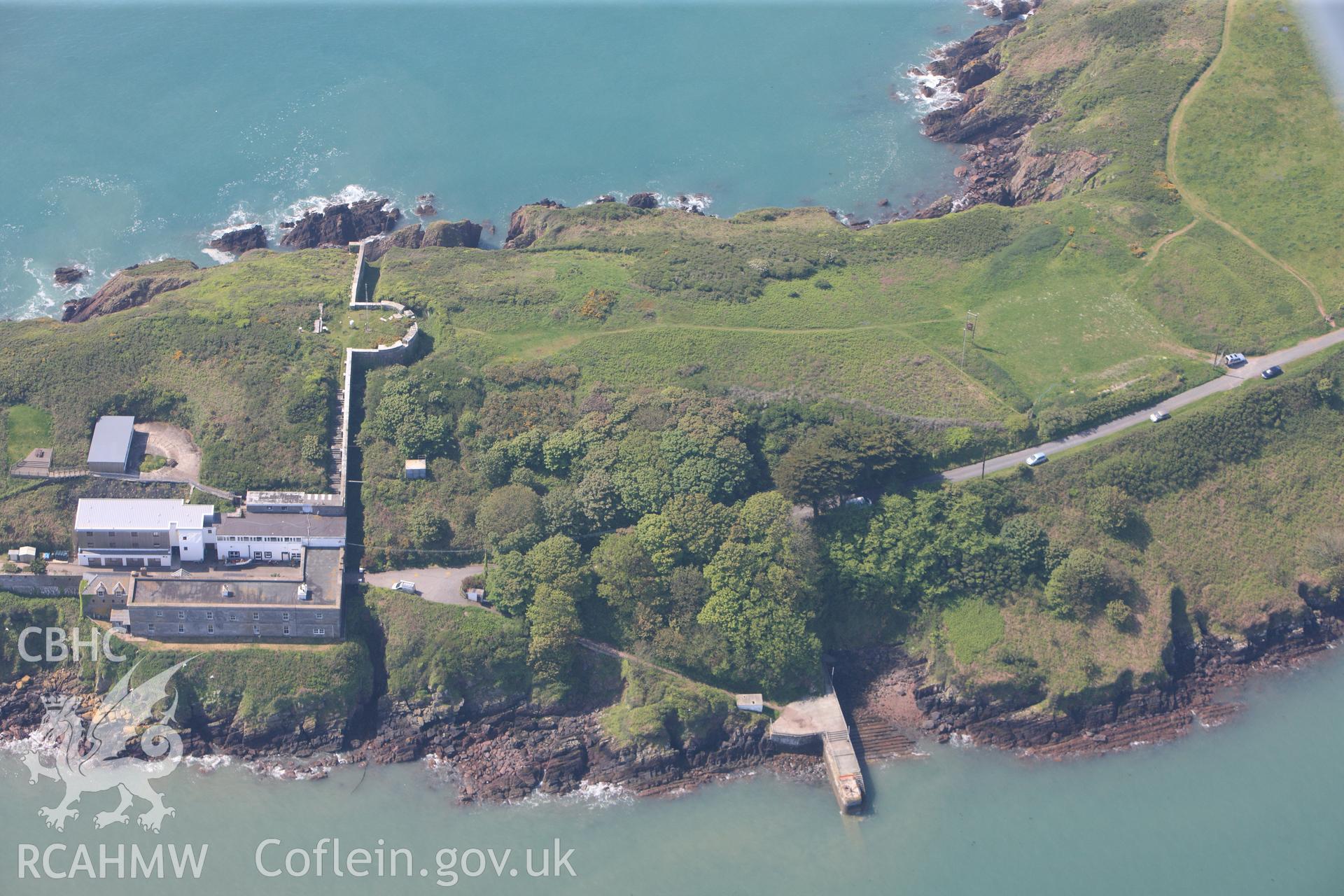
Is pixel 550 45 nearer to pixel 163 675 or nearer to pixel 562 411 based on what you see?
pixel 562 411

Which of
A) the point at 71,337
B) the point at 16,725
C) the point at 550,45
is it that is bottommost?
the point at 16,725

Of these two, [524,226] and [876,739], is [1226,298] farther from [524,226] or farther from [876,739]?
[524,226]

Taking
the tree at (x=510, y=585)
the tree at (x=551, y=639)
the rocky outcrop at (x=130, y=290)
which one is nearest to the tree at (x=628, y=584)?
the tree at (x=551, y=639)

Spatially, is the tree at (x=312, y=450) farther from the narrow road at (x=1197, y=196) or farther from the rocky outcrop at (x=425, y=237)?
the narrow road at (x=1197, y=196)

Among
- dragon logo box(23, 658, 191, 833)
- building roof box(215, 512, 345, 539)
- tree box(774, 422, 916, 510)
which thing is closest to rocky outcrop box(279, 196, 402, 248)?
building roof box(215, 512, 345, 539)

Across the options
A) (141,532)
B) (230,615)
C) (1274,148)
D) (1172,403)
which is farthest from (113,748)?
(1274,148)

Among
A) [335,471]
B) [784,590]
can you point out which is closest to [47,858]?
[335,471]
